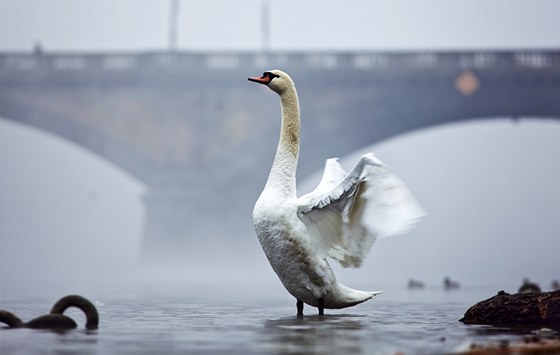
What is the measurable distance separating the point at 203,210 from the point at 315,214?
25.6 metres

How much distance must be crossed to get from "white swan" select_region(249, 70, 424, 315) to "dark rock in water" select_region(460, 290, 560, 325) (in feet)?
2.57

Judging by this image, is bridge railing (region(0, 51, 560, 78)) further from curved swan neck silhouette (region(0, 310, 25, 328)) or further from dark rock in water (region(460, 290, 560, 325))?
curved swan neck silhouette (region(0, 310, 25, 328))

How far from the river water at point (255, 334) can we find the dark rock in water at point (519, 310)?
0.19 meters

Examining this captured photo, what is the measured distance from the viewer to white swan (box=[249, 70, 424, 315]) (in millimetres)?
6305

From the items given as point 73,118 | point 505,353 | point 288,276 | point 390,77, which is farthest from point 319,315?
point 73,118

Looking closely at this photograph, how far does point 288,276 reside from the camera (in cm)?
690

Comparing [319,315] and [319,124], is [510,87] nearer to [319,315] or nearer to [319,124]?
[319,124]

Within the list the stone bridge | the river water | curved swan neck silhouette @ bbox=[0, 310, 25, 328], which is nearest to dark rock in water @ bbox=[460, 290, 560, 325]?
the river water

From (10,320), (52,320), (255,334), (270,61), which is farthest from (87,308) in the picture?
(270,61)

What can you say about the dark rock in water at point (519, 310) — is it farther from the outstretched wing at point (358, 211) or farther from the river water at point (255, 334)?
the outstretched wing at point (358, 211)

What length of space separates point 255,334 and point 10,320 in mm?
1399

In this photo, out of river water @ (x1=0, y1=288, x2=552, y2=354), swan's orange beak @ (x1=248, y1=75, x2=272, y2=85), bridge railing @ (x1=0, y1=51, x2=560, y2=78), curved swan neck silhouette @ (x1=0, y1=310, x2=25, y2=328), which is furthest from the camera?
bridge railing @ (x1=0, y1=51, x2=560, y2=78)

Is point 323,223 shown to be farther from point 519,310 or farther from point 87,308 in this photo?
point 87,308

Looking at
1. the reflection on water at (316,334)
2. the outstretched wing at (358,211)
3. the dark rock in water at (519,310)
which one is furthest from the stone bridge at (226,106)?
the dark rock in water at (519,310)
